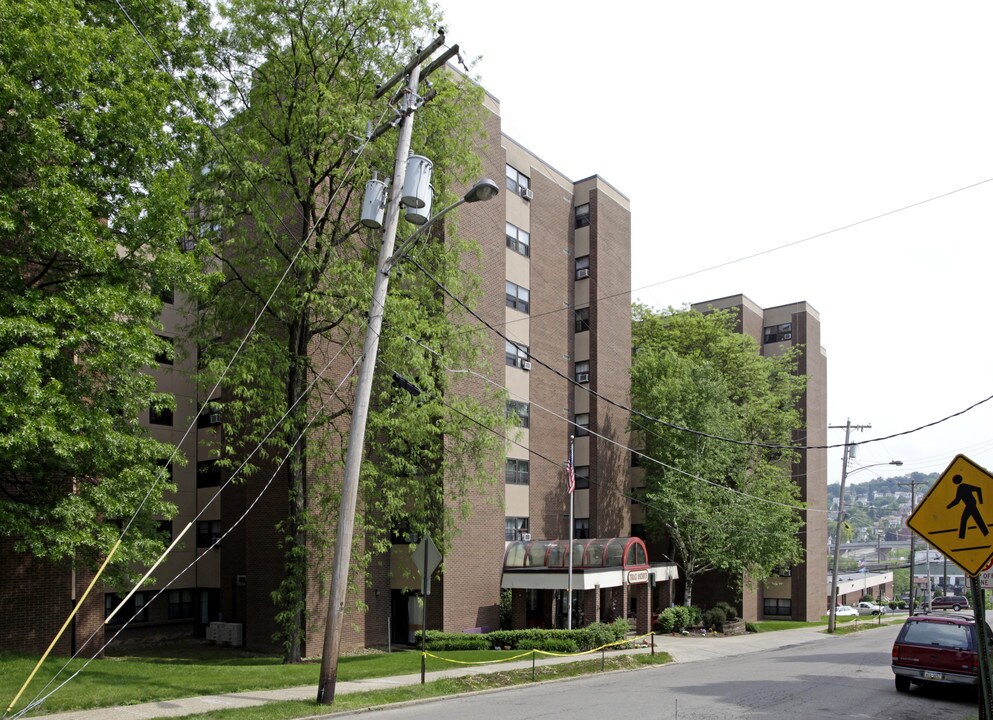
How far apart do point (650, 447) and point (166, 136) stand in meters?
30.6

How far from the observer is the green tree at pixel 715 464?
38.4 meters

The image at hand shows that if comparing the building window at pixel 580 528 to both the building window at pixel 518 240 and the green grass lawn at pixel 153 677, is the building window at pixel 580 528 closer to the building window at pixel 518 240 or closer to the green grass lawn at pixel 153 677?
the building window at pixel 518 240

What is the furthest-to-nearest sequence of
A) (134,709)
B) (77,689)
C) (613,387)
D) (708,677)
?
1. (613,387)
2. (708,677)
3. (77,689)
4. (134,709)

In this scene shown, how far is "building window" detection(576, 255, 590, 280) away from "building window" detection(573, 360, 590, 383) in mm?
4321

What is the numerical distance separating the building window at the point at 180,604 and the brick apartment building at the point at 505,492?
43mm

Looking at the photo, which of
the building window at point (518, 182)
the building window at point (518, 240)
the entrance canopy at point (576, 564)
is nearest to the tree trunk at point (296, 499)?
the entrance canopy at point (576, 564)

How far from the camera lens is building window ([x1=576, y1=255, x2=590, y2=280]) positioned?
1656 inches

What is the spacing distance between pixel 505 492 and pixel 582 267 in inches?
517

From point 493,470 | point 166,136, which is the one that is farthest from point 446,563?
point 166,136

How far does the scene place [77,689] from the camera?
15297 mm

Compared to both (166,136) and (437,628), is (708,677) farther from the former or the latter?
(166,136)

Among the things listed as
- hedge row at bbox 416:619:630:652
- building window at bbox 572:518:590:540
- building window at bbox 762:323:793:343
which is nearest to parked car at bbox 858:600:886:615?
building window at bbox 762:323:793:343

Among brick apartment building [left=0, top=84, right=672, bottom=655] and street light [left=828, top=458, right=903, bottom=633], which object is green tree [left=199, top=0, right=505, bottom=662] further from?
street light [left=828, top=458, right=903, bottom=633]

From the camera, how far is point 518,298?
37656 millimetres
